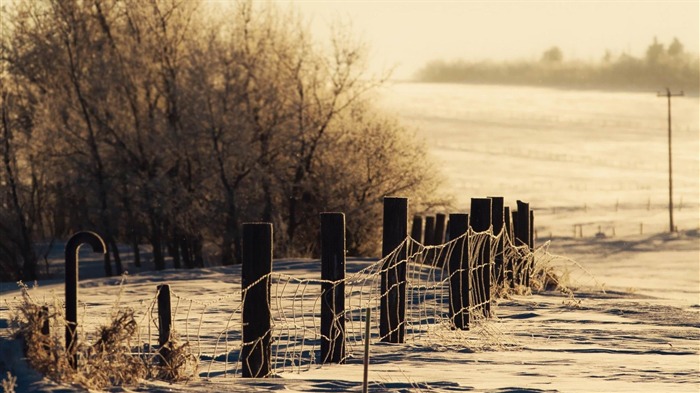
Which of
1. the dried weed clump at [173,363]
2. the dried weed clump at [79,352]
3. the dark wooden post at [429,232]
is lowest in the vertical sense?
the dried weed clump at [173,363]

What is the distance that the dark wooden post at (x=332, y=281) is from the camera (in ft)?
35.2

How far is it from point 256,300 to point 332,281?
51.9 inches

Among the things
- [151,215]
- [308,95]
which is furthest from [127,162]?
Result: [308,95]

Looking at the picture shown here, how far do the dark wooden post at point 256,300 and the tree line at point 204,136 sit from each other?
23.1m

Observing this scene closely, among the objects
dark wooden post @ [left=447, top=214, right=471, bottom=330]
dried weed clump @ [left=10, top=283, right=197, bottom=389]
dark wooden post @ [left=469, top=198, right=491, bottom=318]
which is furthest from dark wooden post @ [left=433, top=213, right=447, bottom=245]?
dried weed clump @ [left=10, top=283, right=197, bottom=389]

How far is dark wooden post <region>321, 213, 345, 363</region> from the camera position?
35.2 feet

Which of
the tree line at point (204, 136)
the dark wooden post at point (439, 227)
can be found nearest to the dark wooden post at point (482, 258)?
the dark wooden post at point (439, 227)

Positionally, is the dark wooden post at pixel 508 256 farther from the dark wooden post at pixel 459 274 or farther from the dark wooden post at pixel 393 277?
the dark wooden post at pixel 393 277

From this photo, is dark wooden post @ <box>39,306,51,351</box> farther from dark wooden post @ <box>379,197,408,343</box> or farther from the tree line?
the tree line

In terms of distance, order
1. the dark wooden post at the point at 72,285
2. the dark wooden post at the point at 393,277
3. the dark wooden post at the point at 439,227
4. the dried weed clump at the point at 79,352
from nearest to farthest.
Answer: the dried weed clump at the point at 79,352
the dark wooden post at the point at 72,285
the dark wooden post at the point at 393,277
the dark wooden post at the point at 439,227

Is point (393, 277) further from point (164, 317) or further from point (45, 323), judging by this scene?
point (45, 323)

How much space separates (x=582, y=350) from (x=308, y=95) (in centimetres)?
2391

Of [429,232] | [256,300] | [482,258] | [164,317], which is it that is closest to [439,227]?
[429,232]

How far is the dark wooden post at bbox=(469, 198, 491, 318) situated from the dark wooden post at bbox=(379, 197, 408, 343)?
7.92ft
